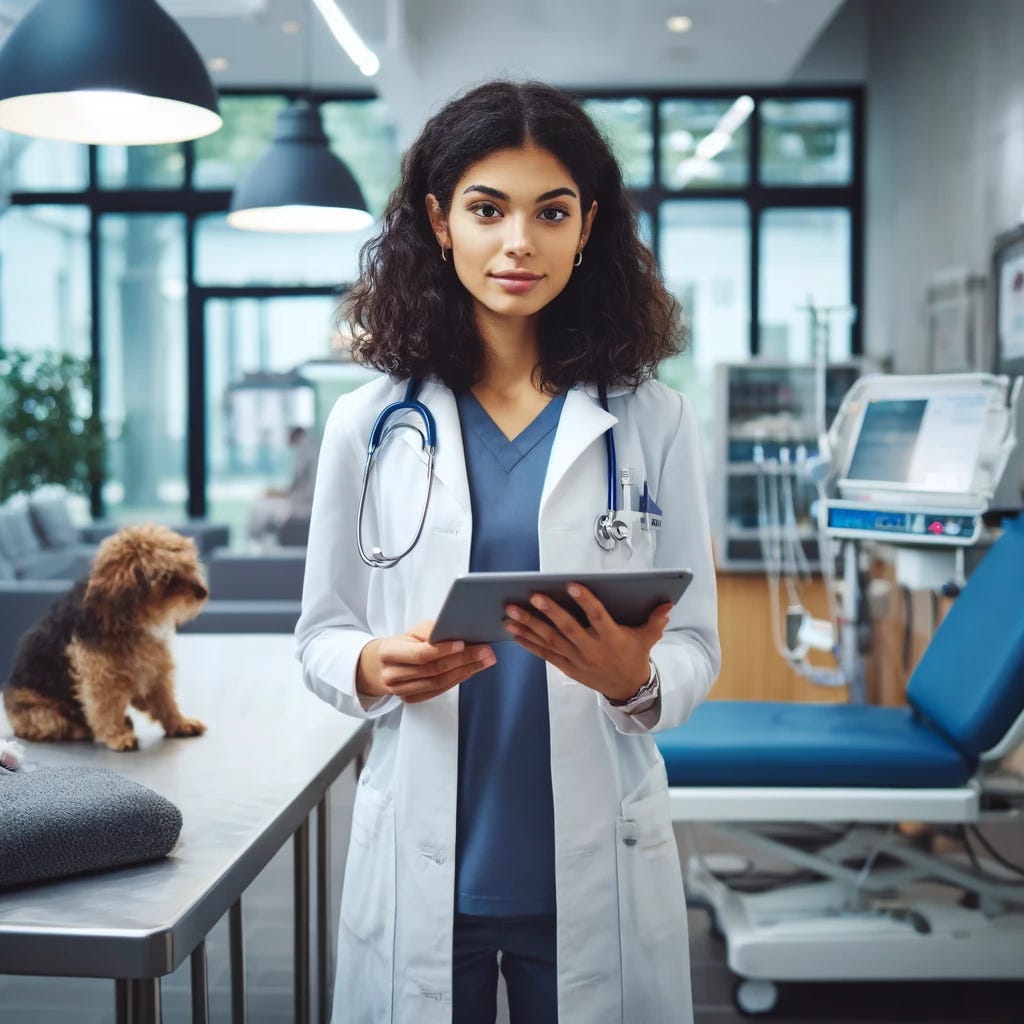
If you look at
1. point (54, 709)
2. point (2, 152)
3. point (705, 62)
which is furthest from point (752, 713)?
point (2, 152)

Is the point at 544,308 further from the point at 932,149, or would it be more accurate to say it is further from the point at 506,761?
the point at 932,149

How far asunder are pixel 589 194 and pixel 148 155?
8834mm

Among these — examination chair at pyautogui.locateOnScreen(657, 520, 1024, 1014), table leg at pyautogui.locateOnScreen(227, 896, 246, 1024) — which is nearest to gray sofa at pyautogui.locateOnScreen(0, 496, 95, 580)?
examination chair at pyautogui.locateOnScreen(657, 520, 1024, 1014)

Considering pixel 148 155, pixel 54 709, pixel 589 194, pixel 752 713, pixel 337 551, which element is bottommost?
pixel 752 713

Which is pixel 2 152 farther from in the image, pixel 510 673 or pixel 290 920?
pixel 510 673

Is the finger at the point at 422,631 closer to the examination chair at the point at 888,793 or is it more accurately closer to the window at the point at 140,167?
the examination chair at the point at 888,793

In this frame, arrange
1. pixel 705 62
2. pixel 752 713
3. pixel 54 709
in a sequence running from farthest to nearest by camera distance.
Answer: pixel 705 62, pixel 752 713, pixel 54 709

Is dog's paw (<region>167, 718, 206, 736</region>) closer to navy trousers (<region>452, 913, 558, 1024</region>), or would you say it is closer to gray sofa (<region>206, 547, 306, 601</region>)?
navy trousers (<region>452, 913, 558, 1024</region>)

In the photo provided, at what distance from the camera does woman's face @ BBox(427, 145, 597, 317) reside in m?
1.23

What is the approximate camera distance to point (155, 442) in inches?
371

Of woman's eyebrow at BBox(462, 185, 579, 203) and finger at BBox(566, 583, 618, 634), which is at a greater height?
woman's eyebrow at BBox(462, 185, 579, 203)

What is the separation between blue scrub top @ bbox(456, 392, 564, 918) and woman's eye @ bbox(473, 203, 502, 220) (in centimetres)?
27

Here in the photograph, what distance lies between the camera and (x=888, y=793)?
2545 millimetres

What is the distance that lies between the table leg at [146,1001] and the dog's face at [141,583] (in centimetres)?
62
